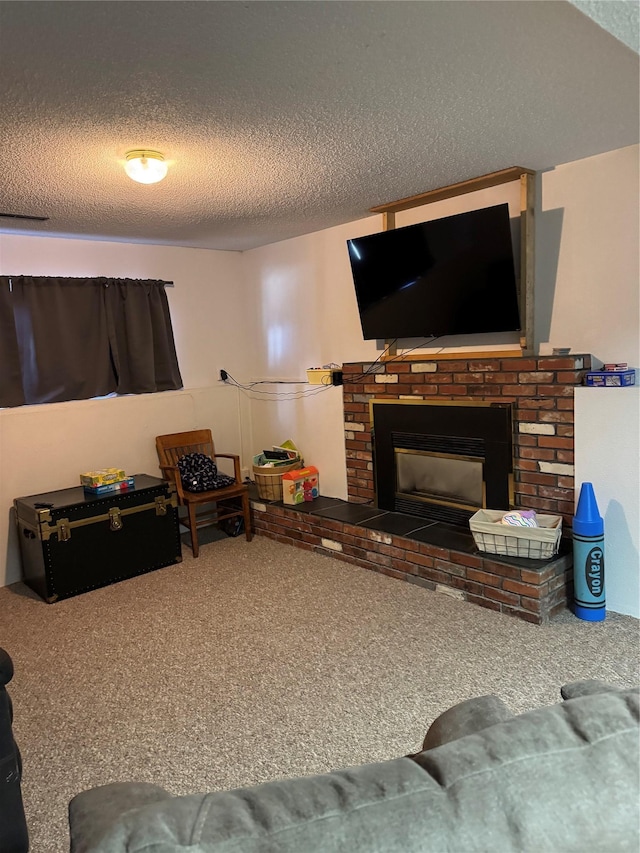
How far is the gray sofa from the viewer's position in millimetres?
674

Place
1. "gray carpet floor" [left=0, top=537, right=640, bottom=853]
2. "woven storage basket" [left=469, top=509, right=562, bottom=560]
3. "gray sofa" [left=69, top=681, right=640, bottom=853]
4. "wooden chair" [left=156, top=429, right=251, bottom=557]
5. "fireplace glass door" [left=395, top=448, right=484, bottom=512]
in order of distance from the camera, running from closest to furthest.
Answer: "gray sofa" [left=69, top=681, right=640, bottom=853] < "gray carpet floor" [left=0, top=537, right=640, bottom=853] < "woven storage basket" [left=469, top=509, right=562, bottom=560] < "fireplace glass door" [left=395, top=448, right=484, bottom=512] < "wooden chair" [left=156, top=429, right=251, bottom=557]

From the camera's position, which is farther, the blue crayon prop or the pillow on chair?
the pillow on chair

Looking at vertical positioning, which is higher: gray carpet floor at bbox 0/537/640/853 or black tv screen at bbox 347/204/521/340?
black tv screen at bbox 347/204/521/340

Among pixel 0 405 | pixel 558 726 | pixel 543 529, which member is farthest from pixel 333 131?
pixel 0 405

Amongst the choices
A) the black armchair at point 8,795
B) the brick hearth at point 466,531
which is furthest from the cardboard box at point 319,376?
A: the black armchair at point 8,795

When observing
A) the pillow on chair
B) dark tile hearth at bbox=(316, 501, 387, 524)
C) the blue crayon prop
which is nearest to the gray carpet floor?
the blue crayon prop

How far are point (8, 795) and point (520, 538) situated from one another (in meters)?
2.45

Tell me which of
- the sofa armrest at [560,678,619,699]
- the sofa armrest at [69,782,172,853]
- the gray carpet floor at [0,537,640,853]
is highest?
the sofa armrest at [69,782,172,853]

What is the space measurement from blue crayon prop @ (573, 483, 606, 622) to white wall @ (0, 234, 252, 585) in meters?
3.13

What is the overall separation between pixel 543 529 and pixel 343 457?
5.92 feet

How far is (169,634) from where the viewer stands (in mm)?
3201

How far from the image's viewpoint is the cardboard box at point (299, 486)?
4.60 m

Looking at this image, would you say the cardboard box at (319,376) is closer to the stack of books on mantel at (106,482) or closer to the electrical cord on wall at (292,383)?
the electrical cord on wall at (292,383)

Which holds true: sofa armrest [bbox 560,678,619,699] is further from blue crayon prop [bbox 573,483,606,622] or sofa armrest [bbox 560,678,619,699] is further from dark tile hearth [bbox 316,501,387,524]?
dark tile hearth [bbox 316,501,387,524]
